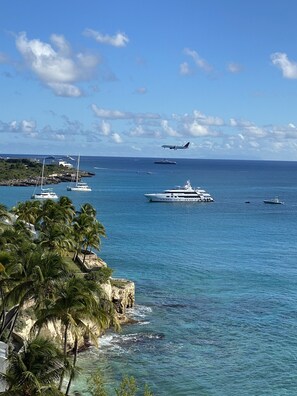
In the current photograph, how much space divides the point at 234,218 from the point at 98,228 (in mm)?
72516

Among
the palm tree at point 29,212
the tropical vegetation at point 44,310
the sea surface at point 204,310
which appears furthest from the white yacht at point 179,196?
the tropical vegetation at point 44,310

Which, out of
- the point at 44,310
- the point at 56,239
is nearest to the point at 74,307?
the point at 44,310

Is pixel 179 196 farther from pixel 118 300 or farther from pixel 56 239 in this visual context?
pixel 56 239

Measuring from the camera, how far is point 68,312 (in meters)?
27.8

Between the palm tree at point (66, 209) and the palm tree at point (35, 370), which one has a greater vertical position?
the palm tree at point (66, 209)

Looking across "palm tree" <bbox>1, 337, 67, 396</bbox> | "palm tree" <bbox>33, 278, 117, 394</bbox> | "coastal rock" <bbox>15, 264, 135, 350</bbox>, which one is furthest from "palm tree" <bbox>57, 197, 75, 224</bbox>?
"palm tree" <bbox>1, 337, 67, 396</bbox>

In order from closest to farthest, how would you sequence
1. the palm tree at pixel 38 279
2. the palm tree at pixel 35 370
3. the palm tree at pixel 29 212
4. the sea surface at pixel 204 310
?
the palm tree at pixel 35 370, the palm tree at pixel 38 279, the sea surface at pixel 204 310, the palm tree at pixel 29 212

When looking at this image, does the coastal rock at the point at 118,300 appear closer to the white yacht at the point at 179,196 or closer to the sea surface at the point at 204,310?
the sea surface at the point at 204,310

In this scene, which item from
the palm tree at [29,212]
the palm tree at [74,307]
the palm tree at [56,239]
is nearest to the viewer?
the palm tree at [74,307]

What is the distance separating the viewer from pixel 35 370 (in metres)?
22.9

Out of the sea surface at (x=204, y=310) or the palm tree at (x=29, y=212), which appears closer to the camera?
the sea surface at (x=204, y=310)

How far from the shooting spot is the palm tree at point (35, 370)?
22.3 metres

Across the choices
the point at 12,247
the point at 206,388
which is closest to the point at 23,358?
the point at 12,247

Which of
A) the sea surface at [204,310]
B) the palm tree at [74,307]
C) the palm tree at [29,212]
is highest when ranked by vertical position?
the palm tree at [29,212]
